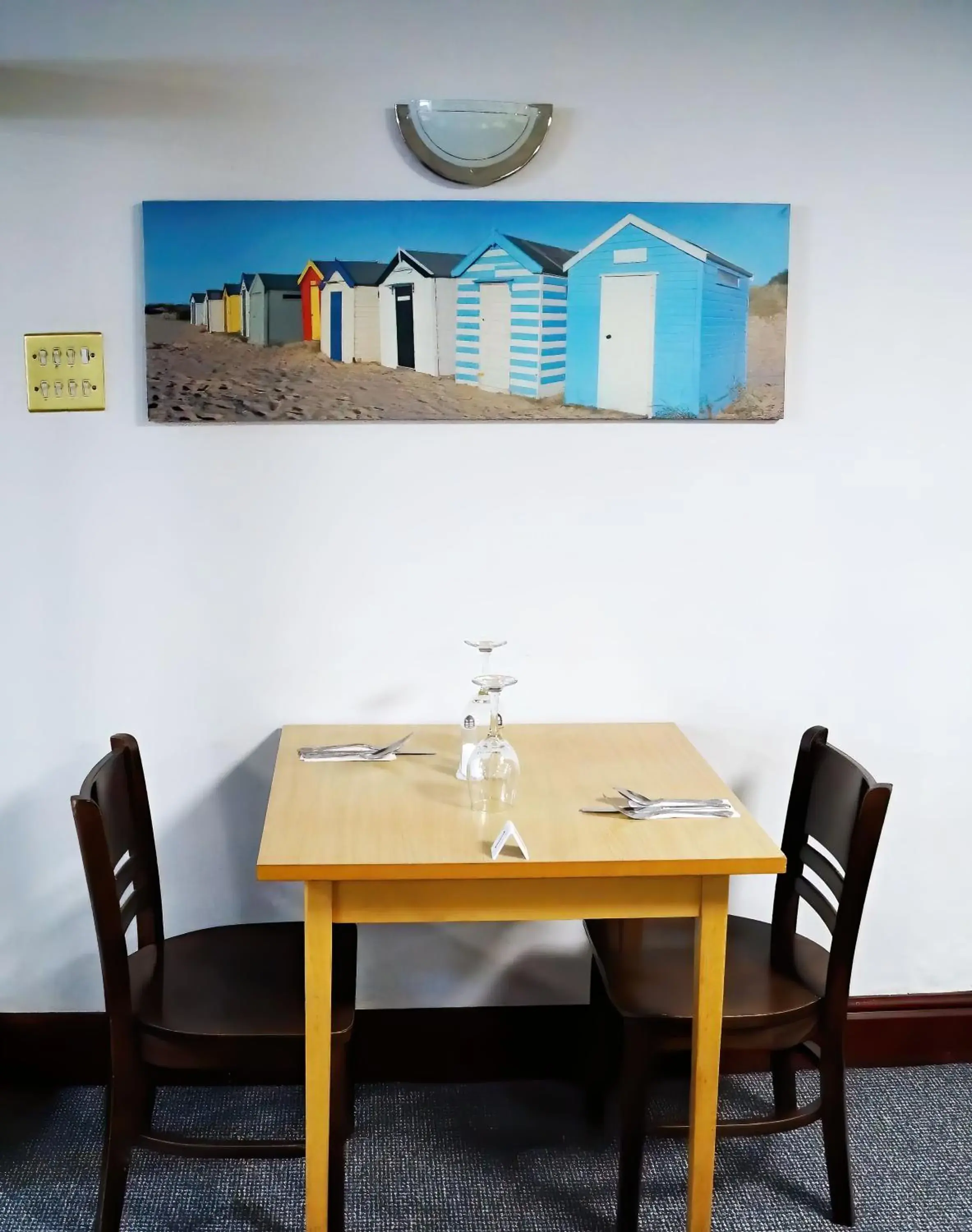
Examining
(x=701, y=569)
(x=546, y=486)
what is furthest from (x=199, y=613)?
(x=701, y=569)

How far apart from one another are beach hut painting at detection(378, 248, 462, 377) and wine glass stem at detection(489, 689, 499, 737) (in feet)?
2.28

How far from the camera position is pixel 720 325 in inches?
83.0

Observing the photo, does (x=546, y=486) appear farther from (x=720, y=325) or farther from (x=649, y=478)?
(x=720, y=325)

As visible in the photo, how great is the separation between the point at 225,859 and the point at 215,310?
1.11m

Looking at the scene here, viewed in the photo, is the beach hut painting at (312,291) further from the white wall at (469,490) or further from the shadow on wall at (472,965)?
the shadow on wall at (472,965)

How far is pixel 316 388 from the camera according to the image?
2088mm

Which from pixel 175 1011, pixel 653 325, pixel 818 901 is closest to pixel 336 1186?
pixel 175 1011

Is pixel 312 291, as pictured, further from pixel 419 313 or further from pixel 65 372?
pixel 65 372

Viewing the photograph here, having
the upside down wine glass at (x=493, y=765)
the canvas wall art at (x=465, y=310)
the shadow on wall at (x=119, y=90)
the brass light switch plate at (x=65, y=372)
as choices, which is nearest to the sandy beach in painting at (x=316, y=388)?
the canvas wall art at (x=465, y=310)

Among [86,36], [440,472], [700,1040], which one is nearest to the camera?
[700,1040]

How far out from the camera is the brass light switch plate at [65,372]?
2057 mm

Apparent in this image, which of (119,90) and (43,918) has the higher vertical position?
(119,90)

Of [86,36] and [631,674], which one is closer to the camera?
[86,36]

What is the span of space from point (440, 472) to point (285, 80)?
0.80 metres
